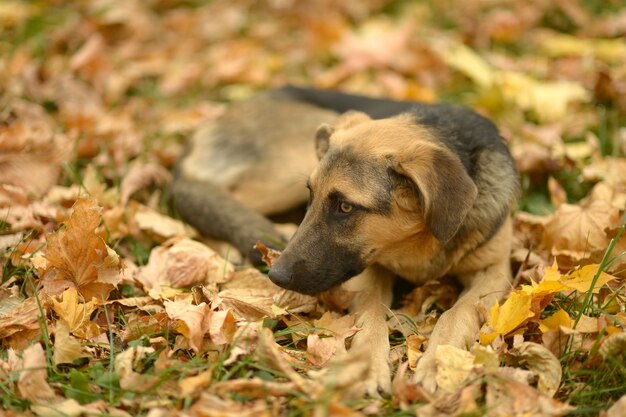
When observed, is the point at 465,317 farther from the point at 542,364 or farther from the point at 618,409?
the point at 618,409

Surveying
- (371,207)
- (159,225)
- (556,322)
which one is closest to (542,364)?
(556,322)

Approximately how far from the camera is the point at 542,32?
26.2 feet

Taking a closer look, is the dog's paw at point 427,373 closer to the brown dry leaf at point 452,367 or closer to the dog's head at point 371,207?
the brown dry leaf at point 452,367

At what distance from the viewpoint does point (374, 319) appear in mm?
3652

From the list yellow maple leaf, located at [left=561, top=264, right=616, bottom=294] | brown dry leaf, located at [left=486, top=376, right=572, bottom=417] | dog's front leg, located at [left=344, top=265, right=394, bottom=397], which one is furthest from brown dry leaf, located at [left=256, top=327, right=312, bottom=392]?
yellow maple leaf, located at [left=561, top=264, right=616, bottom=294]

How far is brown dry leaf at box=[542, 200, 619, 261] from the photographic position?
13.3 feet

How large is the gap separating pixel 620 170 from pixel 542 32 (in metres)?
3.51

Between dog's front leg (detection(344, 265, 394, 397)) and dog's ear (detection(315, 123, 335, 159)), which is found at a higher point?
dog's ear (detection(315, 123, 335, 159))

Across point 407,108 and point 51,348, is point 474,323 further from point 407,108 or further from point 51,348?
point 51,348

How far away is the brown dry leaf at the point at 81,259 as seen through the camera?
360 centimetres

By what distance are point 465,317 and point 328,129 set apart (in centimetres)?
153

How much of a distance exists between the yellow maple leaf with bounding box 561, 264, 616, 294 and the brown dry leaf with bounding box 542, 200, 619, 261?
1.63 feet

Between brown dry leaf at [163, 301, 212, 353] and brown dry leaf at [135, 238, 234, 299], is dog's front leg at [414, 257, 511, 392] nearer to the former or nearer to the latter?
brown dry leaf at [163, 301, 212, 353]

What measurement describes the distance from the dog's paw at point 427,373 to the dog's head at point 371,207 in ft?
2.12
